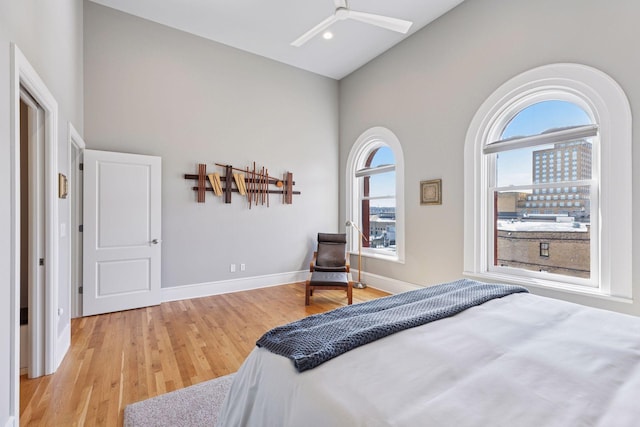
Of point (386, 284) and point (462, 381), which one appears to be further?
point (386, 284)

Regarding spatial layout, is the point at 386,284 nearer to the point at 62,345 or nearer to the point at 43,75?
the point at 62,345

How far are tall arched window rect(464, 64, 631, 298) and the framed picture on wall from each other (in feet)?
1.27

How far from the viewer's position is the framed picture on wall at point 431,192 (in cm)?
399

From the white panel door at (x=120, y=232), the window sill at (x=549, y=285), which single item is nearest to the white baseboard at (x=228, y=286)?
the white panel door at (x=120, y=232)

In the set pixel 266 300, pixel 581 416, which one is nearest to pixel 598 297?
pixel 581 416

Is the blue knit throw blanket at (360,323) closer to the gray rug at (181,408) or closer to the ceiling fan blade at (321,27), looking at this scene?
the gray rug at (181,408)

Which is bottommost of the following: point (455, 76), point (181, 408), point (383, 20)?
point (181, 408)

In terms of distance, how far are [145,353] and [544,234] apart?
415 cm

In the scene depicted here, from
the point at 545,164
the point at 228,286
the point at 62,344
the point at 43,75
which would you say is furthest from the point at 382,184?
the point at 62,344

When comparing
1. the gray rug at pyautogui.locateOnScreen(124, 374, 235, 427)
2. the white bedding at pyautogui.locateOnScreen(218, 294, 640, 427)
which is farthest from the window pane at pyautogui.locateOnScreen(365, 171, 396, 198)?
the gray rug at pyautogui.locateOnScreen(124, 374, 235, 427)

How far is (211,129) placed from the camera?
4469mm

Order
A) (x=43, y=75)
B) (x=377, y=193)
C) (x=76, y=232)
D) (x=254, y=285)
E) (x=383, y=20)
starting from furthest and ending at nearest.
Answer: (x=377, y=193) → (x=254, y=285) → (x=76, y=232) → (x=383, y=20) → (x=43, y=75)

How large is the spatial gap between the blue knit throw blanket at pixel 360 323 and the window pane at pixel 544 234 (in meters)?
1.50

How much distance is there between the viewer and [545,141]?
311cm
